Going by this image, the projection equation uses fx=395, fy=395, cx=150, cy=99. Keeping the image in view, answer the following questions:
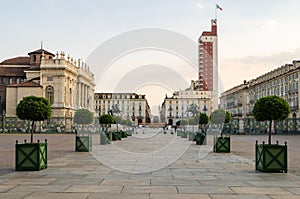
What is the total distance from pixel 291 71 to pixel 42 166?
64468 mm

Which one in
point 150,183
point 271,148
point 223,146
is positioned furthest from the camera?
point 223,146

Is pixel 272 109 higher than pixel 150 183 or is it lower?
higher

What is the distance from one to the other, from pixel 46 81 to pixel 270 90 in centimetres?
4944

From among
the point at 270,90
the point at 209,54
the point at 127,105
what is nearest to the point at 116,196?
the point at 127,105

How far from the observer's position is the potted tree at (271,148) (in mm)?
13023

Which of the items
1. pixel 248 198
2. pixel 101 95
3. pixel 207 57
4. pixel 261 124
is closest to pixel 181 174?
pixel 248 198

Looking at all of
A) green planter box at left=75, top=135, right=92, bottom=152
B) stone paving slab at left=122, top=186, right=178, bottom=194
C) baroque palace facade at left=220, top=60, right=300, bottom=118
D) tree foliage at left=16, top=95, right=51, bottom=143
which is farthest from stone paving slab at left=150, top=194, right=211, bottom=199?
baroque palace facade at left=220, top=60, right=300, bottom=118

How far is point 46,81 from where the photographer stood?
89375mm

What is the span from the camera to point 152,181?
11.2 m

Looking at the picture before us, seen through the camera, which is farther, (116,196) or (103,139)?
(103,139)

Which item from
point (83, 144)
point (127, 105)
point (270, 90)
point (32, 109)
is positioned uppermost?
point (270, 90)

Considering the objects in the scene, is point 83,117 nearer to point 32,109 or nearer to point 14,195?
point 32,109

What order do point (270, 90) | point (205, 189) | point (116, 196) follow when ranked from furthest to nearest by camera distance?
point (270, 90)
point (205, 189)
point (116, 196)

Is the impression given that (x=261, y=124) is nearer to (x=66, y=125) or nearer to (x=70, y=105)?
(x=66, y=125)
